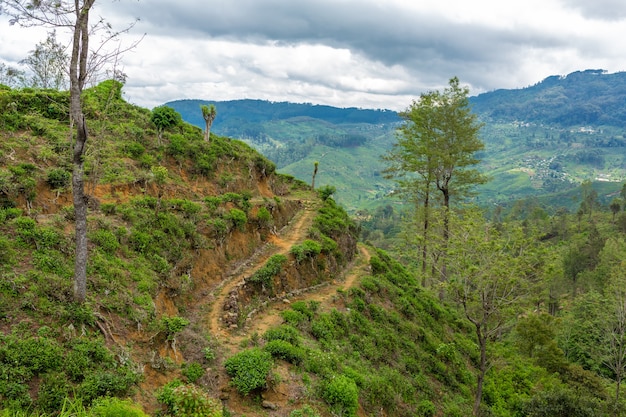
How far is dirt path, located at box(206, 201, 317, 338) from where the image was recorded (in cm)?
1436

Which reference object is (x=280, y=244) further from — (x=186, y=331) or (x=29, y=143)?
(x=29, y=143)

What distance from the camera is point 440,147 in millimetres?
26891

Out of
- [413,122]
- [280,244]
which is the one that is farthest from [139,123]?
[413,122]

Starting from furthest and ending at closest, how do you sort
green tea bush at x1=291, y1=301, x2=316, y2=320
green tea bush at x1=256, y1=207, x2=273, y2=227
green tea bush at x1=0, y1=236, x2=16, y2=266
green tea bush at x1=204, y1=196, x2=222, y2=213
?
green tea bush at x1=256, y1=207, x2=273, y2=227
green tea bush at x1=204, y1=196, x2=222, y2=213
green tea bush at x1=291, y1=301, x2=316, y2=320
green tea bush at x1=0, y1=236, x2=16, y2=266

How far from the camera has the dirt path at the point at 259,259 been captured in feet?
47.1

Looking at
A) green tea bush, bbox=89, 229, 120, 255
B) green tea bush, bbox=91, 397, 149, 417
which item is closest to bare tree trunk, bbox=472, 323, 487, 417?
green tea bush, bbox=91, 397, 149, 417

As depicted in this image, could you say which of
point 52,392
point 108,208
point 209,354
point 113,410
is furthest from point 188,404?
point 108,208

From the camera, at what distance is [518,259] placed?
1459 centimetres

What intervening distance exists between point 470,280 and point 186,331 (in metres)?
11.6

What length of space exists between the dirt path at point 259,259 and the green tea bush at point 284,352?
6.26 ft

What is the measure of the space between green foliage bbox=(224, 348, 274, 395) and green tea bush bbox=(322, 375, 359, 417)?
1968 millimetres

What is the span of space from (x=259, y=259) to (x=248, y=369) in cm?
962

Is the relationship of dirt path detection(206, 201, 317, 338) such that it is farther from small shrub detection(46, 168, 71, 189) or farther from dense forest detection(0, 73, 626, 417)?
small shrub detection(46, 168, 71, 189)

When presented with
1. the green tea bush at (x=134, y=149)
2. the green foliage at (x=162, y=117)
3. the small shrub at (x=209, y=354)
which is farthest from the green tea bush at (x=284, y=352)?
the green foliage at (x=162, y=117)
